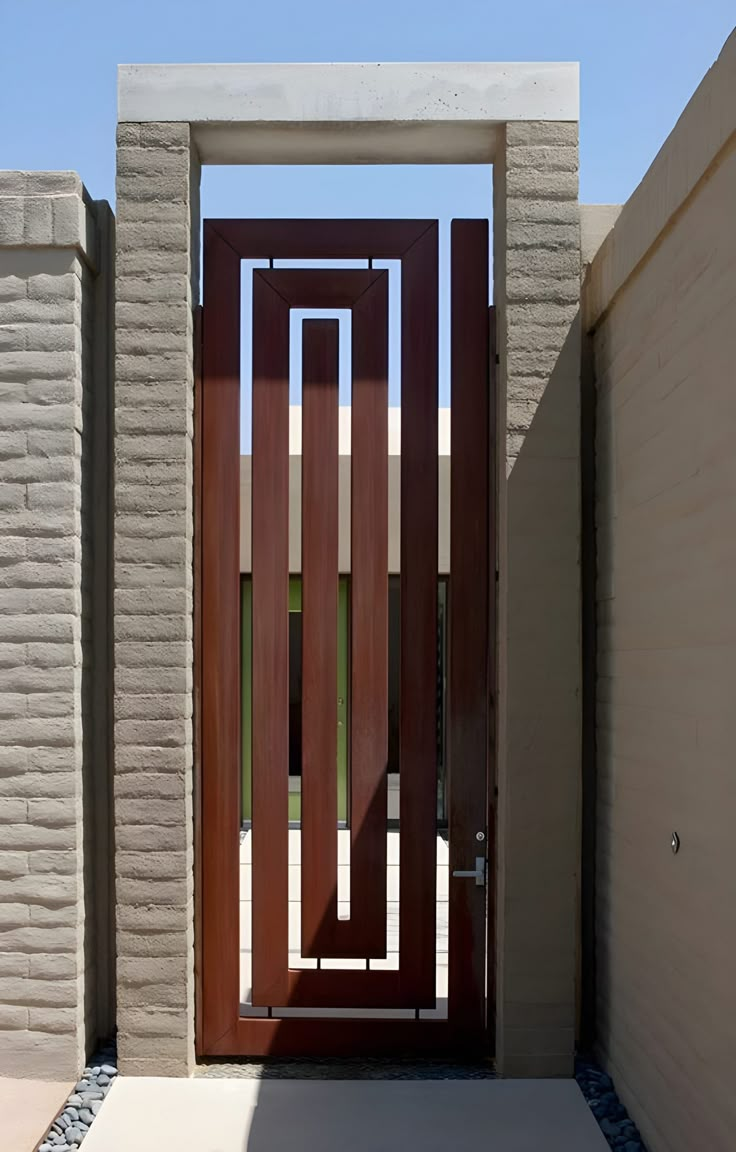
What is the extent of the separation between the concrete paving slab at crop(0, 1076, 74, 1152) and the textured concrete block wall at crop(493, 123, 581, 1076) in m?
1.58

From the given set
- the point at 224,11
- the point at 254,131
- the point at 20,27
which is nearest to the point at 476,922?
the point at 254,131

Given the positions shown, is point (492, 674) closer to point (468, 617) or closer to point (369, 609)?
point (468, 617)

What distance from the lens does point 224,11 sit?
3834 mm

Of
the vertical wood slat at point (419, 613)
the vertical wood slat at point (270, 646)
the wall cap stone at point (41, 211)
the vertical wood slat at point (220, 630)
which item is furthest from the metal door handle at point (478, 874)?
the wall cap stone at point (41, 211)

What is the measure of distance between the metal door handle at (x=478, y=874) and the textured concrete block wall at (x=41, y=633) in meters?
1.41

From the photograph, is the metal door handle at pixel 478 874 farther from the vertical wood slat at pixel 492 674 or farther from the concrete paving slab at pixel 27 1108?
the concrete paving slab at pixel 27 1108

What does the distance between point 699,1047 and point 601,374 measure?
234cm

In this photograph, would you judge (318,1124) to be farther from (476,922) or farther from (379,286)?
(379,286)

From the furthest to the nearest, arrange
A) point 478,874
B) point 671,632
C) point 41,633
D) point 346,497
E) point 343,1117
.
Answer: point 346,497 < point 478,874 < point 41,633 < point 343,1117 < point 671,632

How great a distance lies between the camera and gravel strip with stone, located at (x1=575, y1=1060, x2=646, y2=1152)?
3223mm

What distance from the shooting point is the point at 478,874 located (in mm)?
3840

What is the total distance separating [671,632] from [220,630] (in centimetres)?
172

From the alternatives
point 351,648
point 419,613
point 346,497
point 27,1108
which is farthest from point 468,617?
point 346,497

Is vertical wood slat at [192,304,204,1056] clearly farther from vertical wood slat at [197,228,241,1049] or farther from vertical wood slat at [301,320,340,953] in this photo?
vertical wood slat at [301,320,340,953]
